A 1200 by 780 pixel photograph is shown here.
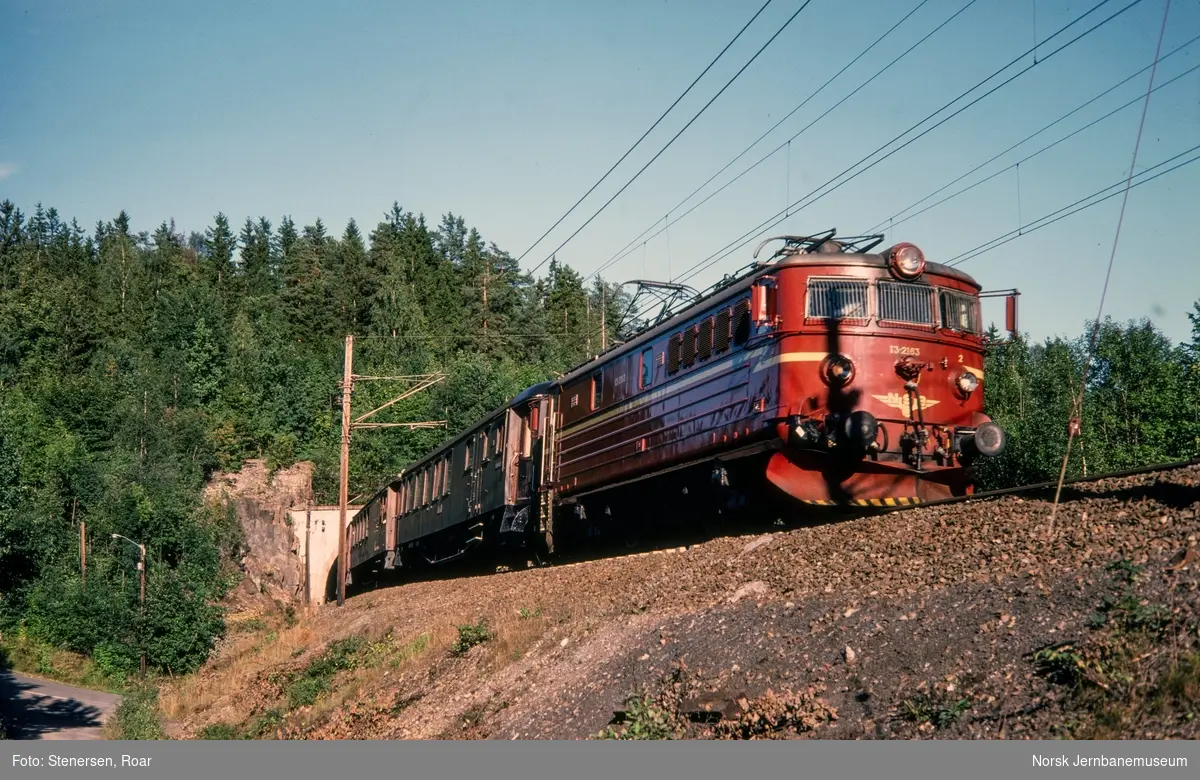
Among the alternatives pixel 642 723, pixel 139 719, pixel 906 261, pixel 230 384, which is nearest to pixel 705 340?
pixel 906 261

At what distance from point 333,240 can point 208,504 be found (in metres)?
41.2

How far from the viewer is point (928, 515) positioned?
43.2 ft

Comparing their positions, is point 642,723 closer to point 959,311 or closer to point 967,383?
point 967,383

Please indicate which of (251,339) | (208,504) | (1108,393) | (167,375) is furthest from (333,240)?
(1108,393)

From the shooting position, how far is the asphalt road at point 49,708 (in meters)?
22.5

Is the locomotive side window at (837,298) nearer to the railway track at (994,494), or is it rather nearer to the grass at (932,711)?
the railway track at (994,494)

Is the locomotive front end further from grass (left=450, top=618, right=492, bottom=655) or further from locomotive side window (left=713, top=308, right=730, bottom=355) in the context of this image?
grass (left=450, top=618, right=492, bottom=655)

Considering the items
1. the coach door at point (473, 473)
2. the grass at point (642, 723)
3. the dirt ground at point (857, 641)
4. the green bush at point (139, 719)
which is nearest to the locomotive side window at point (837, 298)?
the dirt ground at point (857, 641)

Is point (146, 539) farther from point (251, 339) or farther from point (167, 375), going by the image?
point (251, 339)

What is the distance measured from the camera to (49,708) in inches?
1145

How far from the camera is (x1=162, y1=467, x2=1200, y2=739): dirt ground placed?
25.6 ft

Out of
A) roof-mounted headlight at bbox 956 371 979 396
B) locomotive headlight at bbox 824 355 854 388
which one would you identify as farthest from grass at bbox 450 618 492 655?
roof-mounted headlight at bbox 956 371 979 396

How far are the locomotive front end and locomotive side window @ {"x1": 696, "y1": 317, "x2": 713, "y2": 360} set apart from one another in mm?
1588

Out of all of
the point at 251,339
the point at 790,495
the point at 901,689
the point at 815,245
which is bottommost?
the point at 901,689
